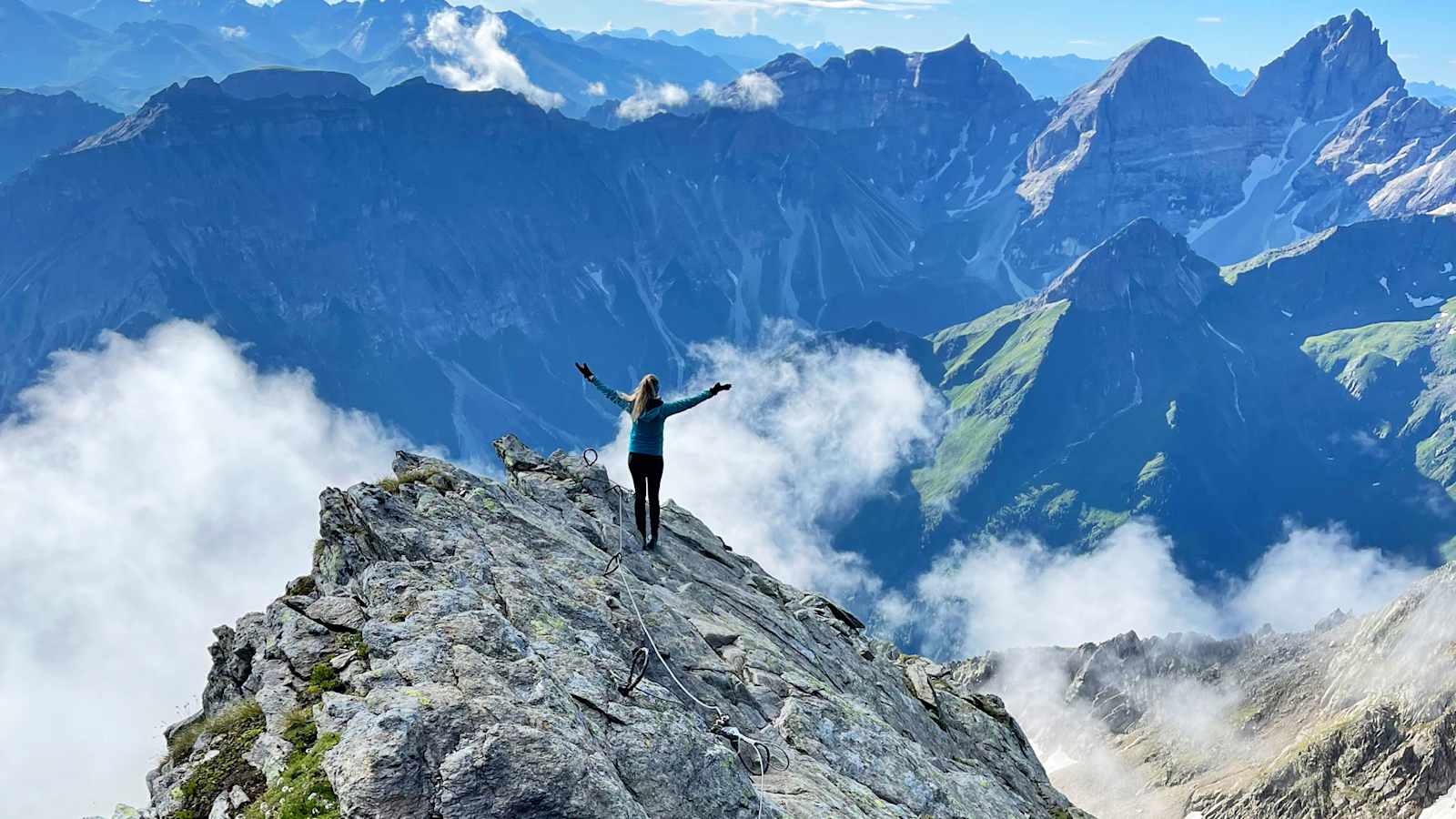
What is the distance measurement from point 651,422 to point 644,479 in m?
3.14

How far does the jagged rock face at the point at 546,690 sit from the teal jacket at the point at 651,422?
4.26m

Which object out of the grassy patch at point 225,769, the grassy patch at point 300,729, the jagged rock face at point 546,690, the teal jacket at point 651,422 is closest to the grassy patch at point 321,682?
the jagged rock face at point 546,690

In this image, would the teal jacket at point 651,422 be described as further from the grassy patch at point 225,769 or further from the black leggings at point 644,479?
the grassy patch at point 225,769

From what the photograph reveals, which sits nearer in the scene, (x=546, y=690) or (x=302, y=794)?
(x=302, y=794)

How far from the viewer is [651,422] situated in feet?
86.3

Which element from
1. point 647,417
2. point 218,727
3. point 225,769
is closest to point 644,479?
point 647,417

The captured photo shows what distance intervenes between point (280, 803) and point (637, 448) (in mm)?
15631

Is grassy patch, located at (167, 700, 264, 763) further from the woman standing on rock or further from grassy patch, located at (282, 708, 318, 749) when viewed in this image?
the woman standing on rock

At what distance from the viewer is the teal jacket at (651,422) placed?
1007 inches

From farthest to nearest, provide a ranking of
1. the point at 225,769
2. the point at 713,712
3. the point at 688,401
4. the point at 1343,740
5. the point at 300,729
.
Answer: the point at 1343,740 → the point at 688,401 → the point at 713,712 → the point at 300,729 → the point at 225,769

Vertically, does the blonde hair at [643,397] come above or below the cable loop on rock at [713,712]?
above

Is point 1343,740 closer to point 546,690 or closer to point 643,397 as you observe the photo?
point 643,397

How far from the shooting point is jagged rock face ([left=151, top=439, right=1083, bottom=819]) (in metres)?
13.0

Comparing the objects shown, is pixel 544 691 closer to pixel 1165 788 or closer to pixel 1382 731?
pixel 1382 731
